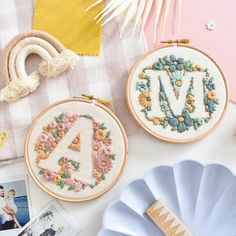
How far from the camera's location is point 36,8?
1120 mm

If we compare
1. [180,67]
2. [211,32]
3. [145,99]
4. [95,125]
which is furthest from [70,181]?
[211,32]

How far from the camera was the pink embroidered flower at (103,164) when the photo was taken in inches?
41.0

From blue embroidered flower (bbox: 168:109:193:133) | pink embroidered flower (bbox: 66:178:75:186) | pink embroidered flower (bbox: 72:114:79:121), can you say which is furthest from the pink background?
pink embroidered flower (bbox: 66:178:75:186)

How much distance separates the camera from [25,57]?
43.0 inches

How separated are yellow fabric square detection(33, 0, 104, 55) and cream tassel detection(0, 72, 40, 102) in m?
0.10

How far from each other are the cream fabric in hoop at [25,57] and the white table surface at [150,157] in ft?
0.68

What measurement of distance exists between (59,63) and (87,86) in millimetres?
79

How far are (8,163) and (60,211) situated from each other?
0.15 m

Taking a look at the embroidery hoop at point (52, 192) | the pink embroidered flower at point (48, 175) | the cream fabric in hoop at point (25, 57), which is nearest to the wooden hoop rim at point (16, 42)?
the cream fabric in hoop at point (25, 57)

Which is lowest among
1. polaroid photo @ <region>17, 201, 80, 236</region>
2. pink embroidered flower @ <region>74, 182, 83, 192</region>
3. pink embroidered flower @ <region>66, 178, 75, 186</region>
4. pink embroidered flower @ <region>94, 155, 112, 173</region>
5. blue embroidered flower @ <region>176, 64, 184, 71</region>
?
polaroid photo @ <region>17, 201, 80, 236</region>

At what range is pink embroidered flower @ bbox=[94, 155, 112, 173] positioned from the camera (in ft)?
3.42

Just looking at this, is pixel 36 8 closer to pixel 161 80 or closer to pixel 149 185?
pixel 161 80

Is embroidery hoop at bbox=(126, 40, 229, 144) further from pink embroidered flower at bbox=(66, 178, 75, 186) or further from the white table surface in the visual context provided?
pink embroidered flower at bbox=(66, 178, 75, 186)

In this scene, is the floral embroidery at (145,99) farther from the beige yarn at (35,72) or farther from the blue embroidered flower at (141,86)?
the beige yarn at (35,72)
